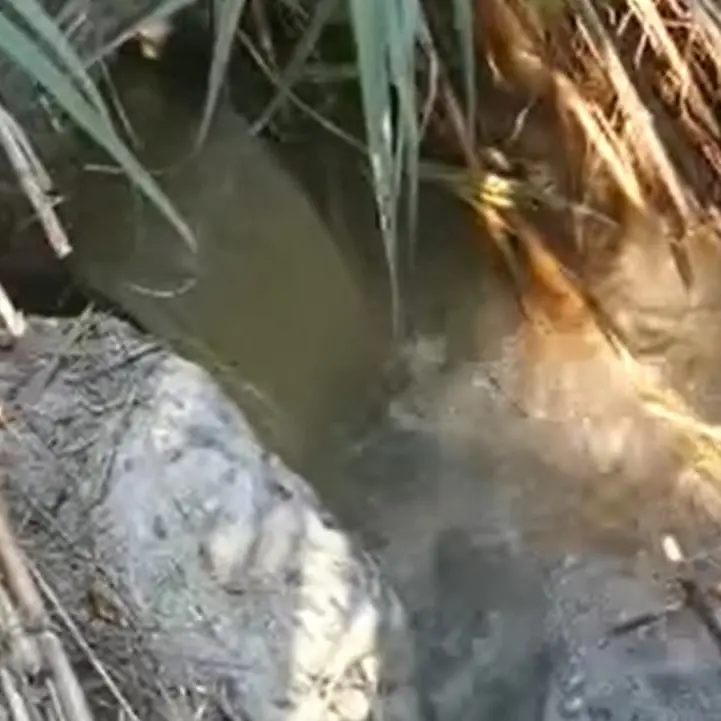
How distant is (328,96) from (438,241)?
145 millimetres

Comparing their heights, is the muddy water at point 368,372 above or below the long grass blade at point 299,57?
below

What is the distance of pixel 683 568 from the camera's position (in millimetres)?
1404

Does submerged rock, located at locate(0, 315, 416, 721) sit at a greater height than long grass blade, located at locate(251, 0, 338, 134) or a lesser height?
lesser

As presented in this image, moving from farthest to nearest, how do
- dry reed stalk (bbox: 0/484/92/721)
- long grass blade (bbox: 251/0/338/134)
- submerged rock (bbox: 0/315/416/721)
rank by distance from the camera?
long grass blade (bbox: 251/0/338/134)
submerged rock (bbox: 0/315/416/721)
dry reed stalk (bbox: 0/484/92/721)

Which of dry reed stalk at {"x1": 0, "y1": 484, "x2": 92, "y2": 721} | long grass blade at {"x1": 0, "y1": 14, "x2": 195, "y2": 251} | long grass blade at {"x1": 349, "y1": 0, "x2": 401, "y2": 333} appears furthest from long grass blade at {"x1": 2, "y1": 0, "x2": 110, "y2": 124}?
dry reed stalk at {"x1": 0, "y1": 484, "x2": 92, "y2": 721}

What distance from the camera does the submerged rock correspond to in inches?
46.6

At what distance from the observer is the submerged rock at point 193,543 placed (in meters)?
1.18

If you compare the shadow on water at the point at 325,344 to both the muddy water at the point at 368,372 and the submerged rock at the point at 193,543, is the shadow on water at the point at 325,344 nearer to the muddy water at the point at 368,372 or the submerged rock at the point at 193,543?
the muddy water at the point at 368,372

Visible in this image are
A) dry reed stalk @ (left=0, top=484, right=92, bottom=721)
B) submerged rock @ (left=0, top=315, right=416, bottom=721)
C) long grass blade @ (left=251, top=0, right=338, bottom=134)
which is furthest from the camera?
long grass blade @ (left=251, top=0, right=338, bottom=134)

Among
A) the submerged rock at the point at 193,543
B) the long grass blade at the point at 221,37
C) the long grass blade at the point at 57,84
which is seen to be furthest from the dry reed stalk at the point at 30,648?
the long grass blade at the point at 221,37

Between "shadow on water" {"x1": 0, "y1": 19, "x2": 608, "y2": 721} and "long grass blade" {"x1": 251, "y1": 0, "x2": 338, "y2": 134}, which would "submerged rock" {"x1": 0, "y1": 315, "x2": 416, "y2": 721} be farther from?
"long grass blade" {"x1": 251, "y1": 0, "x2": 338, "y2": 134}

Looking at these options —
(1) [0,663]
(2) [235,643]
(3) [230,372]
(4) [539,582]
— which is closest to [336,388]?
(3) [230,372]

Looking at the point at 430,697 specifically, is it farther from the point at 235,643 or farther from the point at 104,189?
the point at 104,189

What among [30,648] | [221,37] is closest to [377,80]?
[221,37]
